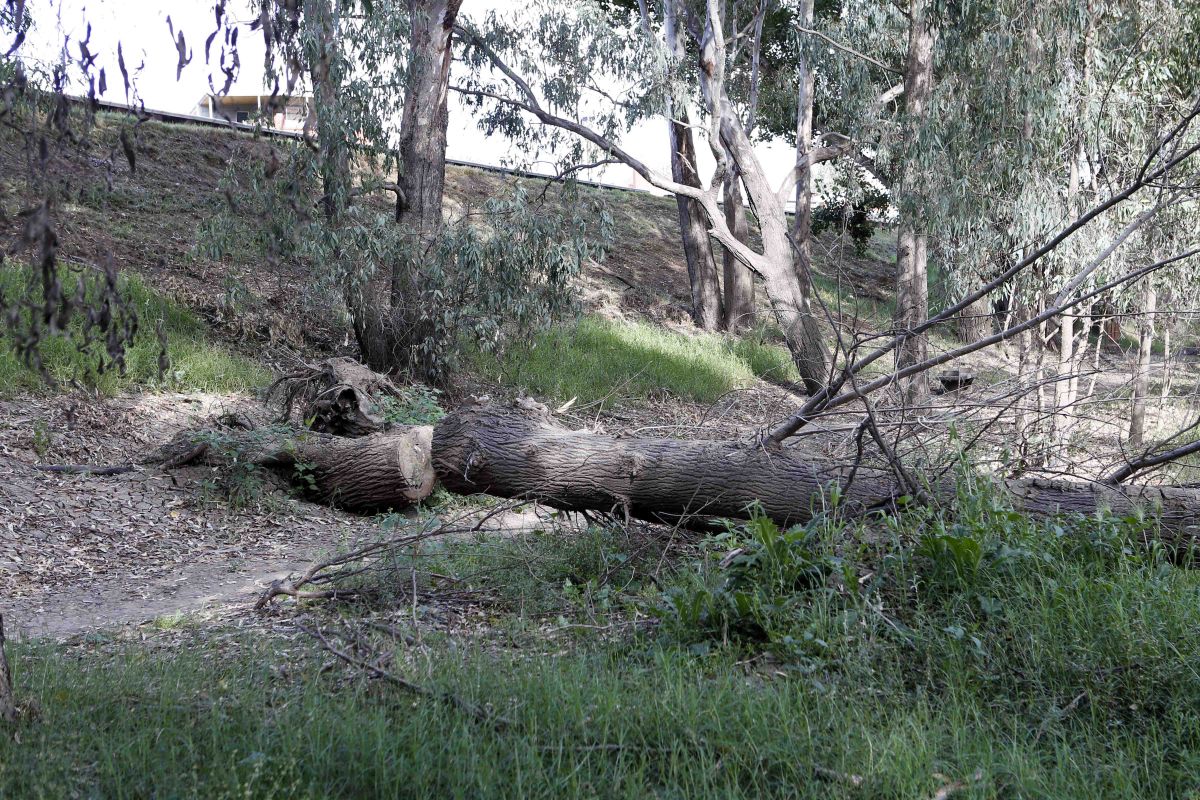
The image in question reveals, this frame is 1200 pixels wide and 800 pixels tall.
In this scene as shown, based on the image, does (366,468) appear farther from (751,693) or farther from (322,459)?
(751,693)

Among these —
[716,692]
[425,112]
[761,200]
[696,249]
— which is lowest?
[716,692]

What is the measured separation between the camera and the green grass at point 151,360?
9.02 m

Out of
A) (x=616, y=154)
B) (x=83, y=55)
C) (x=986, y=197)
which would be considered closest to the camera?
(x=83, y=55)

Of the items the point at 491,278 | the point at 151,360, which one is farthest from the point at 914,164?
the point at 151,360

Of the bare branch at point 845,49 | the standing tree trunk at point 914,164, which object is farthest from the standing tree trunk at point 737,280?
the standing tree trunk at point 914,164

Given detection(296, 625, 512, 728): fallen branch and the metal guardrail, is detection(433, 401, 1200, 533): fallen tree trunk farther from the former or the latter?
the metal guardrail

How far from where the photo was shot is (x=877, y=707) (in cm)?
366

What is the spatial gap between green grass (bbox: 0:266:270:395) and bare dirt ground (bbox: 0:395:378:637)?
32cm

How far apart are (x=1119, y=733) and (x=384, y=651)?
2.80 metres

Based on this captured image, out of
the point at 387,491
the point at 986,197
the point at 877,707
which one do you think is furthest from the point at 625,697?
the point at 986,197

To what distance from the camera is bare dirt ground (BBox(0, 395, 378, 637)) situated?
6.10 meters

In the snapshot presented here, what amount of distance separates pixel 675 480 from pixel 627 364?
8994 mm

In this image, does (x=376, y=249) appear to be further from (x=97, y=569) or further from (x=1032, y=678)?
(x=1032, y=678)

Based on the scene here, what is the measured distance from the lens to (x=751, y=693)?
3.66 m
